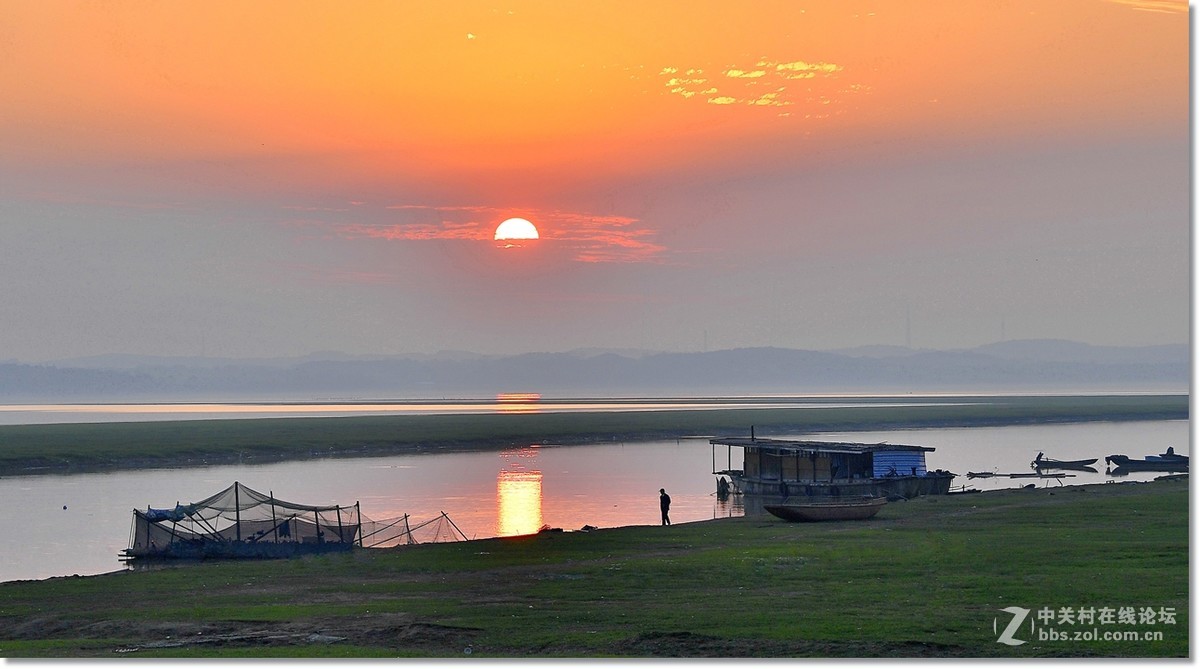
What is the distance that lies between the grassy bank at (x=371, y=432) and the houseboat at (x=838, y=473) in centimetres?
5471

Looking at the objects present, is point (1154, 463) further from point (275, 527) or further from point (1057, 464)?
point (275, 527)

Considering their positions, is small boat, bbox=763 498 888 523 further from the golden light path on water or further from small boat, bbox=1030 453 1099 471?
small boat, bbox=1030 453 1099 471

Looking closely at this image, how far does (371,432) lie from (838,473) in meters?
78.6

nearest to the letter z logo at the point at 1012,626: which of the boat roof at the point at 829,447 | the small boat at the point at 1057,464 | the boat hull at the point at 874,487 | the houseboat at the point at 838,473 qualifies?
the boat hull at the point at 874,487

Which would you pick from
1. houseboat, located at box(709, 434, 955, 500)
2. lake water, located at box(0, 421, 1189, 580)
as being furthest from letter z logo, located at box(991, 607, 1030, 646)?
houseboat, located at box(709, 434, 955, 500)

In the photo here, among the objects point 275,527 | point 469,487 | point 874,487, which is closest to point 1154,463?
point 874,487

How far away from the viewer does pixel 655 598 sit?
24.7m

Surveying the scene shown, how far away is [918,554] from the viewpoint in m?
30.0

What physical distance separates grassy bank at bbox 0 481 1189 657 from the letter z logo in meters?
0.15

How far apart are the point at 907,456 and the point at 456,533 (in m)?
29.1

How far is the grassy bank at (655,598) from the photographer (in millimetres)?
19406

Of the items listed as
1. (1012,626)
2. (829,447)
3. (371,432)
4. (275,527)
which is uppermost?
(371,432)

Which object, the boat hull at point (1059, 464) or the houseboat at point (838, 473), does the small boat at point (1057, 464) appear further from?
the houseboat at point (838, 473)

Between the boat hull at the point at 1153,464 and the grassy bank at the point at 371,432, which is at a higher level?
the grassy bank at the point at 371,432
